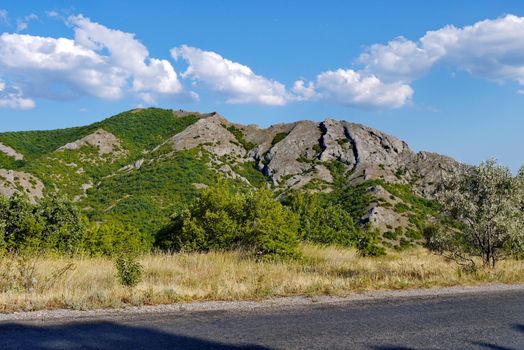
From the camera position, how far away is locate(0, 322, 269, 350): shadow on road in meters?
5.62

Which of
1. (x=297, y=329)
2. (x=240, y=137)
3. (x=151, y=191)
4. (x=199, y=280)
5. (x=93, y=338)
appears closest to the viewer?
(x=93, y=338)

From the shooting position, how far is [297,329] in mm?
6551

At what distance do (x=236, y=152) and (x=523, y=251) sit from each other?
93.7 m

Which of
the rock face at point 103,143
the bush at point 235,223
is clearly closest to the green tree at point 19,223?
the bush at point 235,223

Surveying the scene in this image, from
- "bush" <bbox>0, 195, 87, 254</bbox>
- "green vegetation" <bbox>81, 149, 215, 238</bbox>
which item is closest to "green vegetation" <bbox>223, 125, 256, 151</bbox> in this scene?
"green vegetation" <bbox>81, 149, 215, 238</bbox>

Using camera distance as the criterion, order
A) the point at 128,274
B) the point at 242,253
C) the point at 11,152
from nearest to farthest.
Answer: the point at 128,274 < the point at 242,253 < the point at 11,152

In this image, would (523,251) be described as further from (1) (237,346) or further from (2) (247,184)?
(2) (247,184)

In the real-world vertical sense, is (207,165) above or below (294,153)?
below

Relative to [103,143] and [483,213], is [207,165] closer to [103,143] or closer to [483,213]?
[103,143]

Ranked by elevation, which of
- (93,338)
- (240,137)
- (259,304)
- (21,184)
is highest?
(240,137)

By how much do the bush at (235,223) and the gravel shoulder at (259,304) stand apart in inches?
275

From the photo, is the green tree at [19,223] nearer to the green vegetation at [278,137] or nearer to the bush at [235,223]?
the bush at [235,223]

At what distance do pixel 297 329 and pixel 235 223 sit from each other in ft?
38.7

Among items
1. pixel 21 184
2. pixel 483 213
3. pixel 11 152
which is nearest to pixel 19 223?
pixel 483 213
